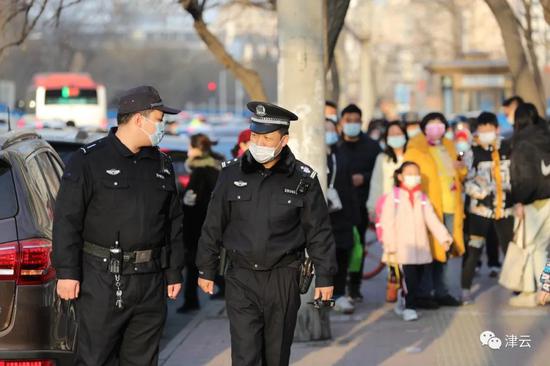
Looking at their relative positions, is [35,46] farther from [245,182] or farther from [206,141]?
[245,182]

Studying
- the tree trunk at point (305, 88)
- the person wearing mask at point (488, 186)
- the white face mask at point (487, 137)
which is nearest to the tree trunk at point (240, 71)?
the person wearing mask at point (488, 186)

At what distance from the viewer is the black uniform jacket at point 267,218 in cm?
647

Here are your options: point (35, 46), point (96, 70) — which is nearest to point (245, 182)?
point (35, 46)

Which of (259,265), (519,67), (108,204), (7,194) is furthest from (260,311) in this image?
(519,67)

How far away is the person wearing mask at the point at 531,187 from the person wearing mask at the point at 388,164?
4.28ft

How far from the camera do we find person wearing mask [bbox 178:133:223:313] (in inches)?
464

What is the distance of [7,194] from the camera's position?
636 cm

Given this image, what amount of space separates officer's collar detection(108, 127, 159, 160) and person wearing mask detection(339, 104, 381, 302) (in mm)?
6234

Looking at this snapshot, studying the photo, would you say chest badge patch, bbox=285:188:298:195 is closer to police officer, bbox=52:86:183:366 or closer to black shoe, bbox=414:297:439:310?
police officer, bbox=52:86:183:366

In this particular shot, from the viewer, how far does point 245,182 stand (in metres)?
6.52

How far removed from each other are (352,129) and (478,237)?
5.53 feet

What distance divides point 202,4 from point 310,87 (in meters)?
6.70

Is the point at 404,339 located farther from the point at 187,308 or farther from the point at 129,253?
the point at 129,253

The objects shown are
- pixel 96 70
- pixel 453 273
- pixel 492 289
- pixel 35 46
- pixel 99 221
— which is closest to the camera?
pixel 99 221
